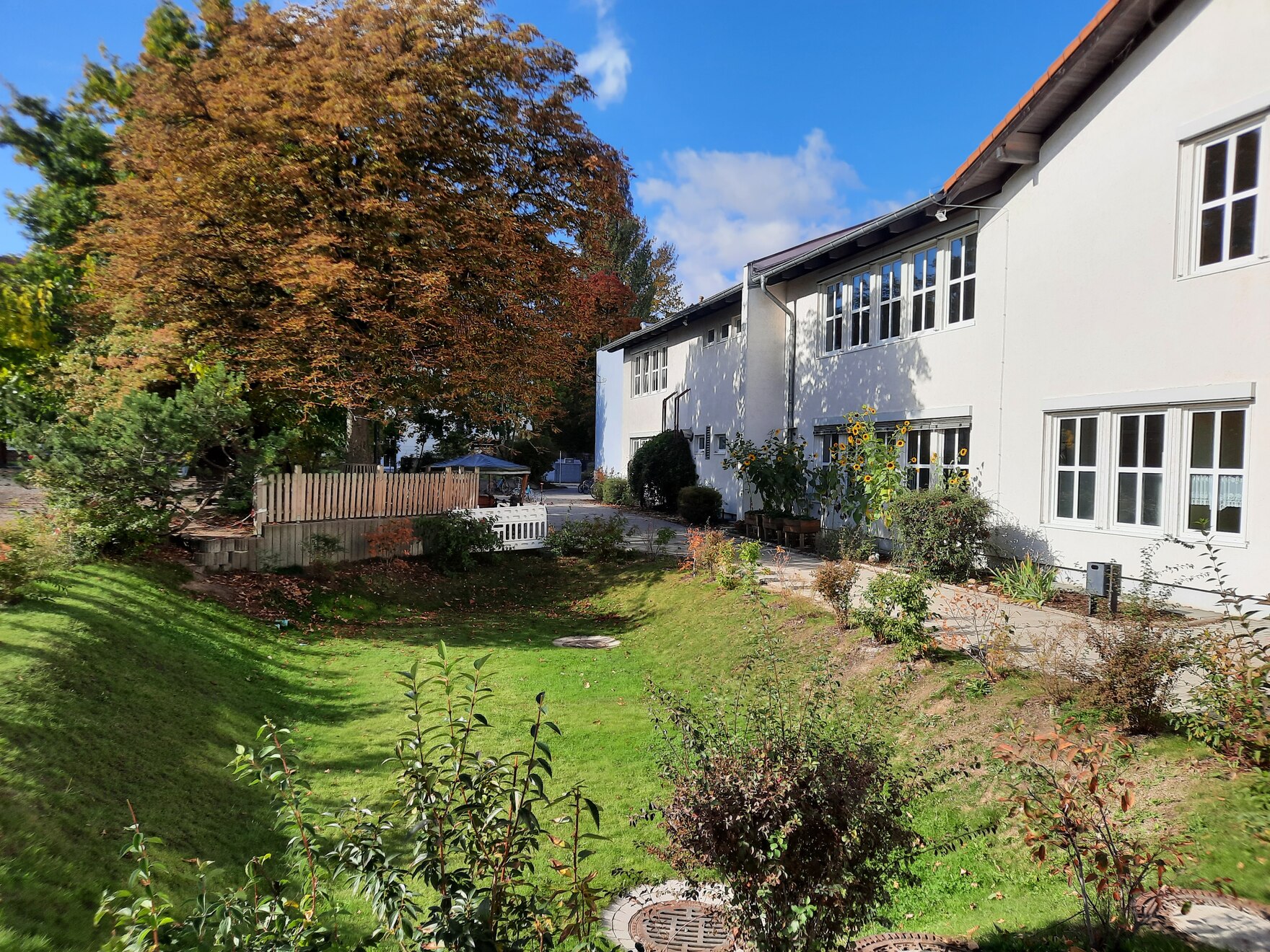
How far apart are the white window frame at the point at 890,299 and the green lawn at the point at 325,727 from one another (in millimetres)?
6872

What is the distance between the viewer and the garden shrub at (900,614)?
7250 millimetres

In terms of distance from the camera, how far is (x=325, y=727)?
7.16 m

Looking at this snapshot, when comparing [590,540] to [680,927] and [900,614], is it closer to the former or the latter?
[900,614]

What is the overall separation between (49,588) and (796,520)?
42.3 ft

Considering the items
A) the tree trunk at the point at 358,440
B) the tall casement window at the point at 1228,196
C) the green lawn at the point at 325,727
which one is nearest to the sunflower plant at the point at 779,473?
the green lawn at the point at 325,727

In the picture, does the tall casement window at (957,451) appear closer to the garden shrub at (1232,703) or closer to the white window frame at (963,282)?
the white window frame at (963,282)

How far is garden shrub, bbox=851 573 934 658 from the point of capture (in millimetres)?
7250

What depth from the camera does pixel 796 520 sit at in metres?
15.9

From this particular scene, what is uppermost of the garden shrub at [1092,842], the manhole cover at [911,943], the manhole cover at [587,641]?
the garden shrub at [1092,842]

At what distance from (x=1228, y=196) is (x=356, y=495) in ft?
46.3

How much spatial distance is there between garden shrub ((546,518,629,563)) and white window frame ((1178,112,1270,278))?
10.4 meters

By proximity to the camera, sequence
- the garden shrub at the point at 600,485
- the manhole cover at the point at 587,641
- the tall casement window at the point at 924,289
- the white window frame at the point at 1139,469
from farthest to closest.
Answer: the garden shrub at the point at 600,485 < the tall casement window at the point at 924,289 < the manhole cover at the point at 587,641 < the white window frame at the point at 1139,469

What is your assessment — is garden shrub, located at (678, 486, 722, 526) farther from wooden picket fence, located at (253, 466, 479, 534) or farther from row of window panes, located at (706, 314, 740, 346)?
wooden picket fence, located at (253, 466, 479, 534)

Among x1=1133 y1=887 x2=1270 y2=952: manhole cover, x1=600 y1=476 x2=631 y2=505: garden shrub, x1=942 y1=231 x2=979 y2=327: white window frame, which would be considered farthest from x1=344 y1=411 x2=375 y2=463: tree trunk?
x1=1133 y1=887 x2=1270 y2=952: manhole cover
